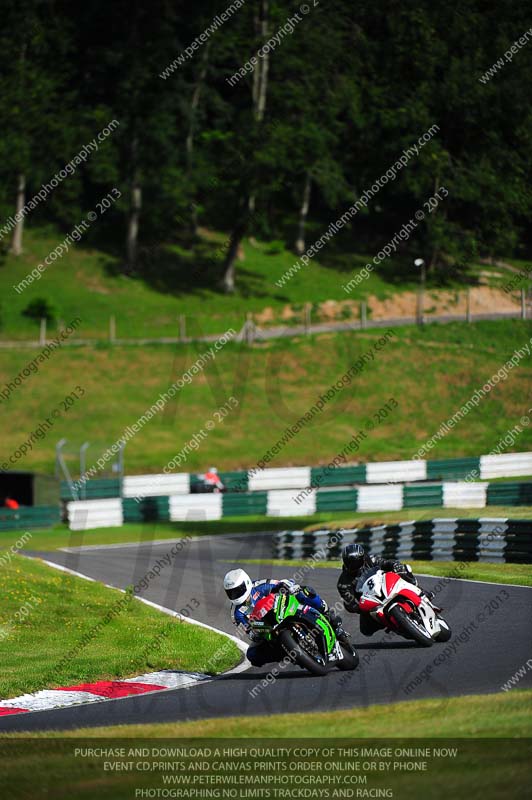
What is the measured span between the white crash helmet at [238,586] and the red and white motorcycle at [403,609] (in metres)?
1.86

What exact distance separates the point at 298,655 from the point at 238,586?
934 millimetres

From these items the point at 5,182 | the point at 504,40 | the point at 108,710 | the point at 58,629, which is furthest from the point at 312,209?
the point at 108,710

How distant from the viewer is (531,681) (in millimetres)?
10047

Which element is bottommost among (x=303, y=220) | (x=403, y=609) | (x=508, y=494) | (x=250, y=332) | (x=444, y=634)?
(x=508, y=494)

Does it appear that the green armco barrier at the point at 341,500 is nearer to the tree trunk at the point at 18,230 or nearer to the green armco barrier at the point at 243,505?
the green armco barrier at the point at 243,505

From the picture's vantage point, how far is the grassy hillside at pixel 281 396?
43844 millimetres

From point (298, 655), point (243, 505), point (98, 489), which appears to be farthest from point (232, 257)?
point (298, 655)

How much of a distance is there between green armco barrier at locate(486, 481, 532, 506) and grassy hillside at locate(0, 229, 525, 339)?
88.8 feet

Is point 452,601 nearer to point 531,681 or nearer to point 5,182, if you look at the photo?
point 531,681

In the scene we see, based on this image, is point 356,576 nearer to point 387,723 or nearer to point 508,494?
point 387,723

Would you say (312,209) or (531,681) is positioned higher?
(312,209)

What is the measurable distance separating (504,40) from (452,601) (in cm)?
5512

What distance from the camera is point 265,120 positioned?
62562mm

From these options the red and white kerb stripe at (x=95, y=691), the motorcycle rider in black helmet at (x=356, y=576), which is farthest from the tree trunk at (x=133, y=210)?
the red and white kerb stripe at (x=95, y=691)
